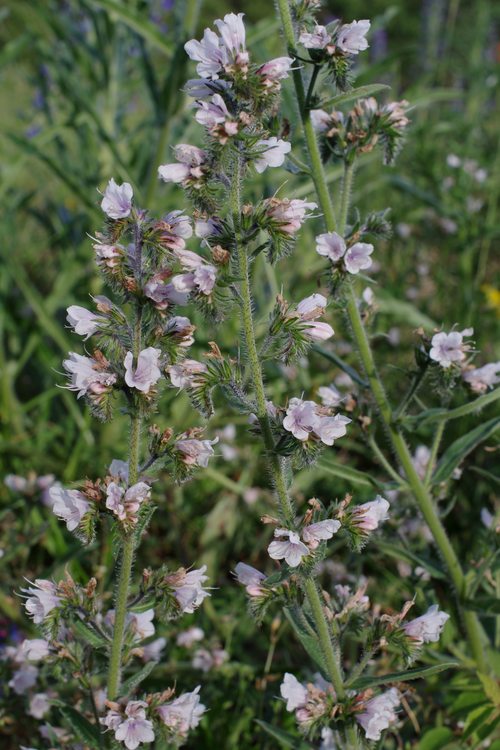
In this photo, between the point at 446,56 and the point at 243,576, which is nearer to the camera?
the point at 243,576

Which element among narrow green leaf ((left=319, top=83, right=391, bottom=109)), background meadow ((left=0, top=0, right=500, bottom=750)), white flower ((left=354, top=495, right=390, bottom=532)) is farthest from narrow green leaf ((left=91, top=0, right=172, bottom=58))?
white flower ((left=354, top=495, right=390, bottom=532))

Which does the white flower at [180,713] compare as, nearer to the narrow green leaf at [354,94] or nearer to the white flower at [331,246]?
the white flower at [331,246]

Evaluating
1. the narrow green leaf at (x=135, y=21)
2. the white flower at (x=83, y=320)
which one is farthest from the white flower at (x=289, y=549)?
the narrow green leaf at (x=135, y=21)

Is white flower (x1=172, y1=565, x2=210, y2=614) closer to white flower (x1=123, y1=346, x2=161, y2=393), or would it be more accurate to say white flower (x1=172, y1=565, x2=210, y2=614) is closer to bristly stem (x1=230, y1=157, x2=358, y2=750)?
bristly stem (x1=230, y1=157, x2=358, y2=750)

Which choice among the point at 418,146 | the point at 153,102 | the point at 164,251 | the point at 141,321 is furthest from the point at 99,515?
the point at 418,146

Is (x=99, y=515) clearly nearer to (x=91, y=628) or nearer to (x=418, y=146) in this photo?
(x=91, y=628)

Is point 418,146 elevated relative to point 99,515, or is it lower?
lower

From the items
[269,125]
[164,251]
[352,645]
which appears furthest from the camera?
[352,645]
